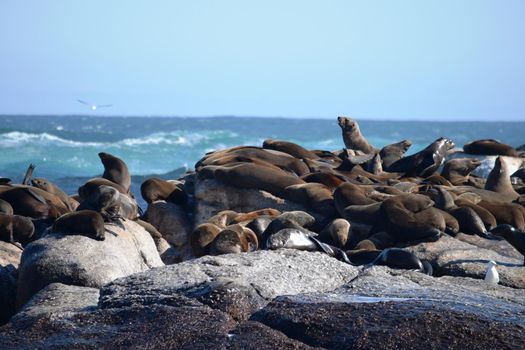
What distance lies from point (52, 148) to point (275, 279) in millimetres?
36379

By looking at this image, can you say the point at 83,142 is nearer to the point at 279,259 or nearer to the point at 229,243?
the point at 229,243

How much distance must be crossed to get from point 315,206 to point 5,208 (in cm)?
354

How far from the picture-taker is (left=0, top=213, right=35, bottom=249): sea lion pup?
938 cm

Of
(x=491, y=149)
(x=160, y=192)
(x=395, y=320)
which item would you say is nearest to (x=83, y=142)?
(x=491, y=149)

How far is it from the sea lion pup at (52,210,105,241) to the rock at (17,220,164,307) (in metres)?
0.08

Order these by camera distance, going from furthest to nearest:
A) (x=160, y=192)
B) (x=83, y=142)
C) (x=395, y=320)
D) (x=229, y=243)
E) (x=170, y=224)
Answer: (x=83, y=142), (x=160, y=192), (x=170, y=224), (x=229, y=243), (x=395, y=320)

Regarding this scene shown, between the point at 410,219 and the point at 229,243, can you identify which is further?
the point at 410,219

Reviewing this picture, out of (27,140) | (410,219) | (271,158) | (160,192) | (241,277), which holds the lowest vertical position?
(27,140)

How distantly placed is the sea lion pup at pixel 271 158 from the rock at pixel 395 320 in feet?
20.8

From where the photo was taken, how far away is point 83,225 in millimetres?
8367

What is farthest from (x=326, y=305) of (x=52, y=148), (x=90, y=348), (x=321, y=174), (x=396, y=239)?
(x=52, y=148)

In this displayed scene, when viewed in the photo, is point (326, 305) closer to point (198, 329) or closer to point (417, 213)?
point (198, 329)

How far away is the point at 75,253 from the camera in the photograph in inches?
312

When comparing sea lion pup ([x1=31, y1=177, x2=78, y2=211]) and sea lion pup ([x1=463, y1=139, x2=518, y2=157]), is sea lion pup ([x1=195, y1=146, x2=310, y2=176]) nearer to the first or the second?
sea lion pup ([x1=31, y1=177, x2=78, y2=211])
